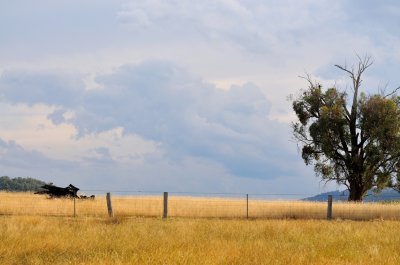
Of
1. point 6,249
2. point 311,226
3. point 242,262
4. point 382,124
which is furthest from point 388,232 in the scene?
point 382,124

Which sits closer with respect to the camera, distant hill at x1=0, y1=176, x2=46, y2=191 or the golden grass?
the golden grass

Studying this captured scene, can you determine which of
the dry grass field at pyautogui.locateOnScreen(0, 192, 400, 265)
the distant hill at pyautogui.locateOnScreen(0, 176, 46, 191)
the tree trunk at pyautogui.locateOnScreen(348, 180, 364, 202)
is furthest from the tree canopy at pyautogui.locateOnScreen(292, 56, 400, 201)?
the distant hill at pyautogui.locateOnScreen(0, 176, 46, 191)

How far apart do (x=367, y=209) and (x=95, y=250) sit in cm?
2448

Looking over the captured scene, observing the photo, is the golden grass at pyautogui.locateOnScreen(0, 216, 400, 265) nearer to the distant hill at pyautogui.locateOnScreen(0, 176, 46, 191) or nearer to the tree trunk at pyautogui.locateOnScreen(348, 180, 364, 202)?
the tree trunk at pyautogui.locateOnScreen(348, 180, 364, 202)

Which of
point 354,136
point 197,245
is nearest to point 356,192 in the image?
point 354,136

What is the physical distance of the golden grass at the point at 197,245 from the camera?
13.0m

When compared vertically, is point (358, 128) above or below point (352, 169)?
above

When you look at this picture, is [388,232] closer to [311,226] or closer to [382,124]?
[311,226]

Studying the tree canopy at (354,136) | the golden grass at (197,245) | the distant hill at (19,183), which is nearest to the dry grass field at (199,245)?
the golden grass at (197,245)

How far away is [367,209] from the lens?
35656 millimetres

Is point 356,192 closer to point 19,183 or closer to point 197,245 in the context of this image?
point 197,245

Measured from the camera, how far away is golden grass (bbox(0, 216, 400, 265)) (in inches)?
514

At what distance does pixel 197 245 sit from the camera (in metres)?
15.5

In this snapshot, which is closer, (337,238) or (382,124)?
(337,238)
